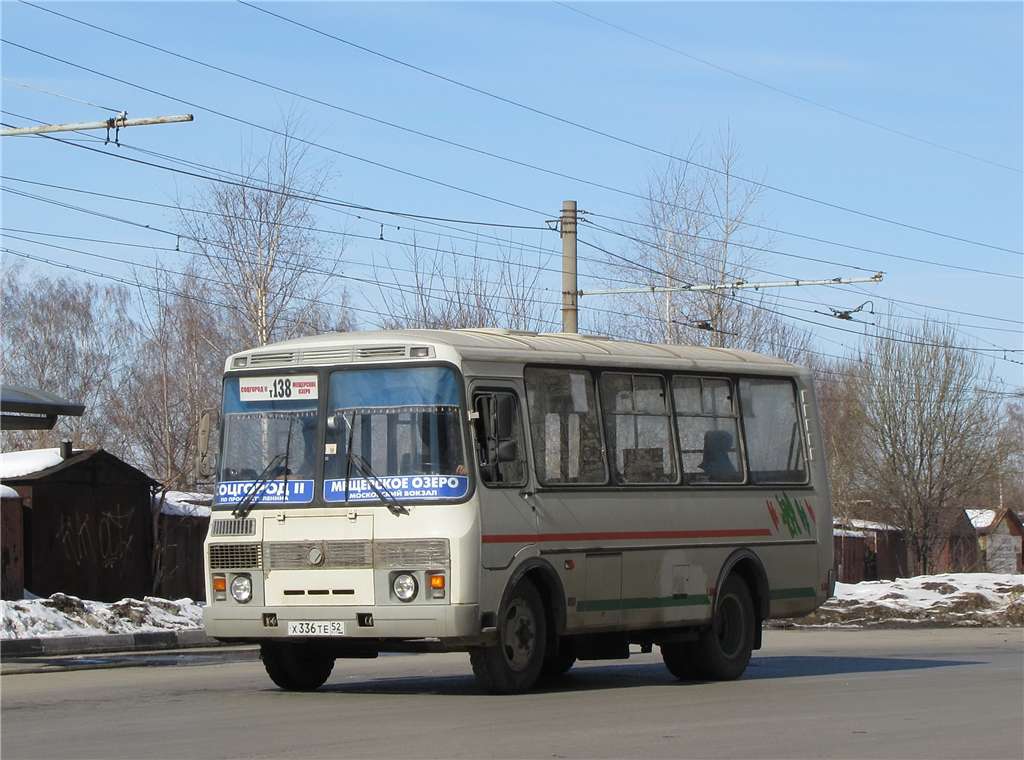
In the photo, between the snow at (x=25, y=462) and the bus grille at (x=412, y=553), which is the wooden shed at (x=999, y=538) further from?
the bus grille at (x=412, y=553)

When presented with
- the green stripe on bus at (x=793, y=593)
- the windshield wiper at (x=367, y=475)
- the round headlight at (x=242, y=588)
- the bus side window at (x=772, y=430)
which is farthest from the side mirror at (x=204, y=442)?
the green stripe on bus at (x=793, y=593)

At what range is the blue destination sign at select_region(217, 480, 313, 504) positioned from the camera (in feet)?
45.9

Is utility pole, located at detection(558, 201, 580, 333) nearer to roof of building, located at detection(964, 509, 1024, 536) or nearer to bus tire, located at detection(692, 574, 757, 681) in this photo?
bus tire, located at detection(692, 574, 757, 681)

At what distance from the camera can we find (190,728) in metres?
11.6

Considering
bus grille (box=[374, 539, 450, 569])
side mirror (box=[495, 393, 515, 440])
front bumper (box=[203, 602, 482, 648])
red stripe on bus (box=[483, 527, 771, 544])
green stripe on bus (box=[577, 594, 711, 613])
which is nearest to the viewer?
front bumper (box=[203, 602, 482, 648])

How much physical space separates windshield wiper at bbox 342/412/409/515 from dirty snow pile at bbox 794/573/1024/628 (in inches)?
643

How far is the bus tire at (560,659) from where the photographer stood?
15547 mm

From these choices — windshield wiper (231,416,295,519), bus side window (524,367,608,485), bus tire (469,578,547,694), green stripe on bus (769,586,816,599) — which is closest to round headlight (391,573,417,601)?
bus tire (469,578,547,694)

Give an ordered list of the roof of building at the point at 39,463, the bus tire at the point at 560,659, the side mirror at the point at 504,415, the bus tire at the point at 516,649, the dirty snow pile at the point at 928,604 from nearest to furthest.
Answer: the bus tire at the point at 516,649, the side mirror at the point at 504,415, the bus tire at the point at 560,659, the roof of building at the point at 39,463, the dirty snow pile at the point at 928,604

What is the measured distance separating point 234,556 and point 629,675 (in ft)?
15.5

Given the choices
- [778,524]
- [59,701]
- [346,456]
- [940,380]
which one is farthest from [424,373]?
[940,380]

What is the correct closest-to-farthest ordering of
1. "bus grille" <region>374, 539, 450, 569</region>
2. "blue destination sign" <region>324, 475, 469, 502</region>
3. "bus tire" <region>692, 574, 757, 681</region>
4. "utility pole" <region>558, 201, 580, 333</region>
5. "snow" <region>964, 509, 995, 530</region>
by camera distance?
"bus grille" <region>374, 539, 450, 569</region>
"blue destination sign" <region>324, 475, 469, 502</region>
"bus tire" <region>692, 574, 757, 681</region>
"utility pole" <region>558, 201, 580, 333</region>
"snow" <region>964, 509, 995, 530</region>

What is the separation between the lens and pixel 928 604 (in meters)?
32.6

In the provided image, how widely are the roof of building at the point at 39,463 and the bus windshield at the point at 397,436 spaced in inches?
548
